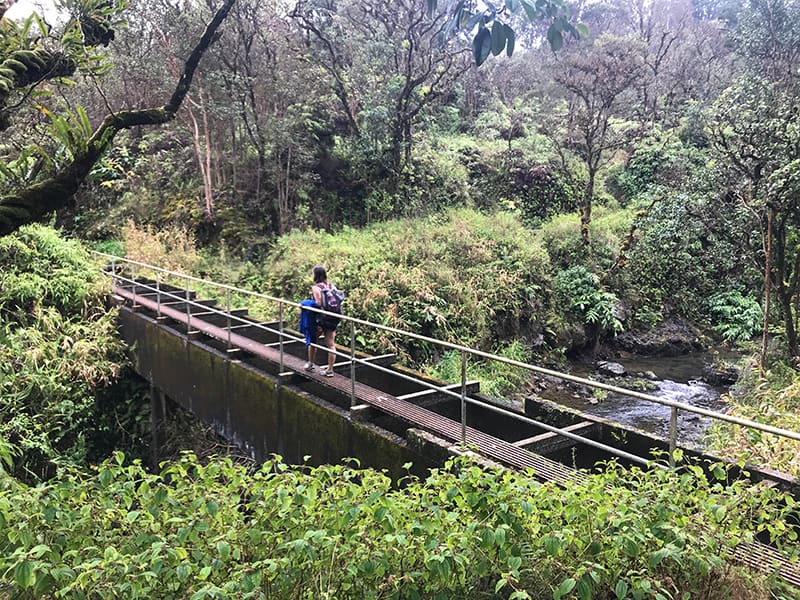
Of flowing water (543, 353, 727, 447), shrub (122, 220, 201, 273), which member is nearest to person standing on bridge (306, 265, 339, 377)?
flowing water (543, 353, 727, 447)

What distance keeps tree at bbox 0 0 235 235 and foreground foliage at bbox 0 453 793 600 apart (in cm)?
181

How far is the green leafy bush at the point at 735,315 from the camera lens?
15414mm

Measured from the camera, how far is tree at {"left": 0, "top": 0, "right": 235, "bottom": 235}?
3.59 metres

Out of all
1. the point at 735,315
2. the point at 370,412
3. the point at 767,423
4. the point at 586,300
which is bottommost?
the point at 735,315

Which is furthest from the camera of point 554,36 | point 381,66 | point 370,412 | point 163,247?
point 381,66

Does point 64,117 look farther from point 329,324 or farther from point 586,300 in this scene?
point 586,300

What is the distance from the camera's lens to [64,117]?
3846mm

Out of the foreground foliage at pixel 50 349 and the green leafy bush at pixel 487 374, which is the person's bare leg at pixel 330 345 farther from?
the green leafy bush at pixel 487 374

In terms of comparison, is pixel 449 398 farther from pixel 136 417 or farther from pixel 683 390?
pixel 683 390

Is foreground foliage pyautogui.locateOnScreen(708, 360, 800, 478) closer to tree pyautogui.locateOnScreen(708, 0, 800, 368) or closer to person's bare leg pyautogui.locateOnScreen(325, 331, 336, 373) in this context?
tree pyautogui.locateOnScreen(708, 0, 800, 368)

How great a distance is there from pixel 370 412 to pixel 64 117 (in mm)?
3834

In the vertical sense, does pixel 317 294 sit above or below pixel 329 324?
above

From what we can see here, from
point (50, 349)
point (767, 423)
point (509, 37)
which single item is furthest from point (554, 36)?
point (50, 349)

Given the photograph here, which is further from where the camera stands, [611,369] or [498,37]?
[611,369]
